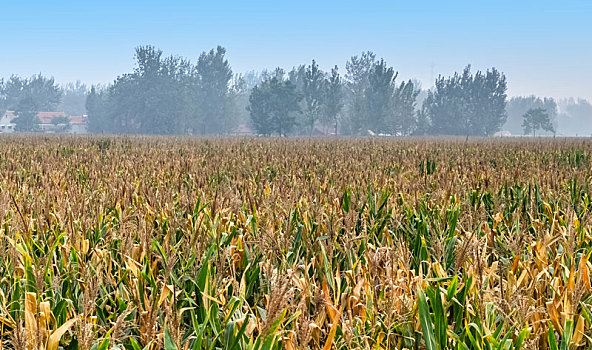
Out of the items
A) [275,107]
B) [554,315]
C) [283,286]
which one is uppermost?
[275,107]

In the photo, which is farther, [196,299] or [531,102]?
[531,102]

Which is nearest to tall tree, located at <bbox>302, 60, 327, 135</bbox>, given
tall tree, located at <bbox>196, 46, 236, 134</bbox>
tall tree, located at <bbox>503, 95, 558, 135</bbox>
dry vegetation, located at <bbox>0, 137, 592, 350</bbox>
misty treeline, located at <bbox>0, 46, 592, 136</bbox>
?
misty treeline, located at <bbox>0, 46, 592, 136</bbox>

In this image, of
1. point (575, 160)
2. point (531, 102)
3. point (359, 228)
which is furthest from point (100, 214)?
point (531, 102)

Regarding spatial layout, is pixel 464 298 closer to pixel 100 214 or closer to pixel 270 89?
pixel 100 214

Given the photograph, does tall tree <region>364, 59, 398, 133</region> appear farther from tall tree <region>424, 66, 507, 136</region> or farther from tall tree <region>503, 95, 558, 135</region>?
tall tree <region>503, 95, 558, 135</region>

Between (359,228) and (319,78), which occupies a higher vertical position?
(319,78)

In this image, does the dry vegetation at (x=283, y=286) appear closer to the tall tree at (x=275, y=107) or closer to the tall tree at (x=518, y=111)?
the tall tree at (x=275, y=107)

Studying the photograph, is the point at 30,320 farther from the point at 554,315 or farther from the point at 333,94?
the point at 333,94

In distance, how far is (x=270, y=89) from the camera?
66.9 meters

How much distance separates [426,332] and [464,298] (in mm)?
419

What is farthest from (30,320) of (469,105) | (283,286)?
(469,105)

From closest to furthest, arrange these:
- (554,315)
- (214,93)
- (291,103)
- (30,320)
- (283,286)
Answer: (283,286) → (30,320) → (554,315) → (291,103) → (214,93)

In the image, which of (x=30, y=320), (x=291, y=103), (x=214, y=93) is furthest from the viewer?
(x=214, y=93)

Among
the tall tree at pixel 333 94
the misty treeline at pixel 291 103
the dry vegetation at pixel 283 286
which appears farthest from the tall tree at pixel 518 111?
the dry vegetation at pixel 283 286
